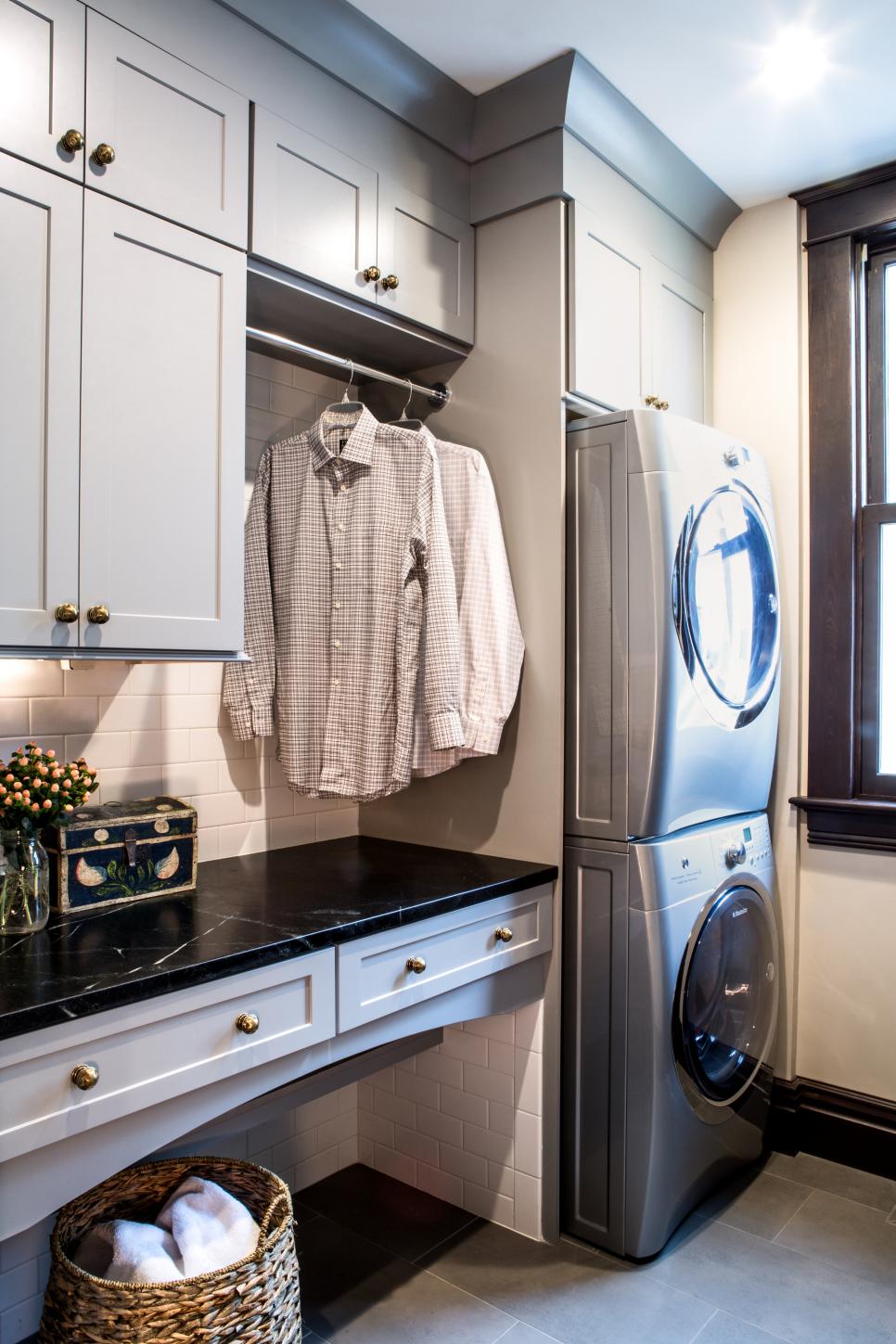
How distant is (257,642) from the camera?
223 cm

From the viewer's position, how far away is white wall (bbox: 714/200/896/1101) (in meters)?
2.61

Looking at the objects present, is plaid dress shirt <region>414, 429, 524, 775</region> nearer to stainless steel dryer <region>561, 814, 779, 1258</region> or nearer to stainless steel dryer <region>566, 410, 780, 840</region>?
stainless steel dryer <region>566, 410, 780, 840</region>

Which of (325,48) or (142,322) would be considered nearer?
(142,322)

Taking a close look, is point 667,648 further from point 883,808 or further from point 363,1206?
point 363,1206

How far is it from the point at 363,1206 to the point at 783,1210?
3.39 feet

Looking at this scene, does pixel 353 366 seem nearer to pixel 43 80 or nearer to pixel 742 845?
pixel 43 80

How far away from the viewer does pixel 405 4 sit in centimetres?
194

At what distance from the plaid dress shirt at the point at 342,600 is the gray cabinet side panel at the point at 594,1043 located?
51 cm

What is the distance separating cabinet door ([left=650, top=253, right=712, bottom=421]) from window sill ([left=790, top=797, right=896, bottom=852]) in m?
1.16

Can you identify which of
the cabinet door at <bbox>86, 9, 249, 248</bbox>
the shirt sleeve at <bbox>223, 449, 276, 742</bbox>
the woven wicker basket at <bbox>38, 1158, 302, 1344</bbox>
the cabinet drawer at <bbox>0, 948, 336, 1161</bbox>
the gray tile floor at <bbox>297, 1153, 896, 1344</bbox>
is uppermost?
the cabinet door at <bbox>86, 9, 249, 248</bbox>

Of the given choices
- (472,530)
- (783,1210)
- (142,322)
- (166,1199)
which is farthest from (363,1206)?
(142,322)

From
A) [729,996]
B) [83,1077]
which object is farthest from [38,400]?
[729,996]

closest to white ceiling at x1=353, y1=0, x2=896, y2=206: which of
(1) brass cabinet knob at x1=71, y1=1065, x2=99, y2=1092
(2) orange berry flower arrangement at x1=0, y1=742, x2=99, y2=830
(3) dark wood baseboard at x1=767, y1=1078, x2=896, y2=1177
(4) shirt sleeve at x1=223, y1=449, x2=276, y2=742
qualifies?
(4) shirt sleeve at x1=223, y1=449, x2=276, y2=742

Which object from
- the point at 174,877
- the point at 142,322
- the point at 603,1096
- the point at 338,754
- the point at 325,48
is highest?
the point at 325,48
